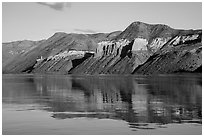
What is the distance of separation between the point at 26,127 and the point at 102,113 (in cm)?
681

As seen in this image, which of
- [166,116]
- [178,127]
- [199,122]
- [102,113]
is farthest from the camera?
[102,113]

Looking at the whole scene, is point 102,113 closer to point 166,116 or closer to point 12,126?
point 166,116

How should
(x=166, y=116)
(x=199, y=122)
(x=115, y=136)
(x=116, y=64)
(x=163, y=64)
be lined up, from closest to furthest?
(x=115, y=136) < (x=199, y=122) < (x=166, y=116) < (x=163, y=64) < (x=116, y=64)

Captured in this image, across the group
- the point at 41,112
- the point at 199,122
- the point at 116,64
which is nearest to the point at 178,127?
the point at 199,122

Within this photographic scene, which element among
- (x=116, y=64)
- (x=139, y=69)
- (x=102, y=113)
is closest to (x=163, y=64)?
(x=139, y=69)

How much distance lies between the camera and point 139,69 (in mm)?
164250

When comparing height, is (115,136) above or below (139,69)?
above

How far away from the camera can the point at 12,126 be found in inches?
785

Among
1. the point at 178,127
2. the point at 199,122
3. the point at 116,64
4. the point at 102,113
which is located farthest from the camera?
the point at 116,64

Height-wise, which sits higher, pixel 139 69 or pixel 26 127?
Result: pixel 26 127

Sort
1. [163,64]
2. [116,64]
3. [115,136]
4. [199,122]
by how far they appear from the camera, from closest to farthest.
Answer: [115,136] → [199,122] → [163,64] → [116,64]

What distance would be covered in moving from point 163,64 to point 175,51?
11.9 metres

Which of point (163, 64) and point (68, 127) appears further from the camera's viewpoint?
point (163, 64)

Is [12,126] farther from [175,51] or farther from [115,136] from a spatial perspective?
[175,51]
